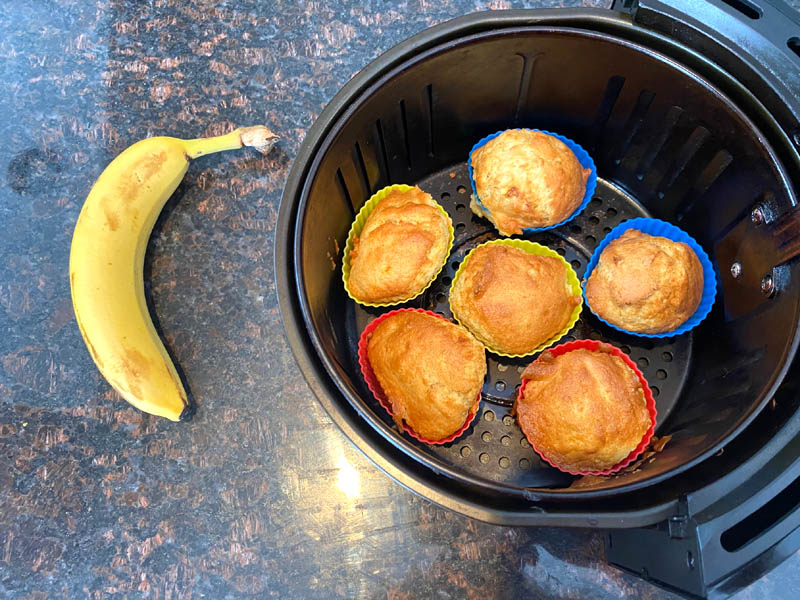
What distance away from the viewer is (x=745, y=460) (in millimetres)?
710

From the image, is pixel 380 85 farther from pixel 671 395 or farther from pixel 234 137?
pixel 671 395

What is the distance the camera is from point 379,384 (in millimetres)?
973

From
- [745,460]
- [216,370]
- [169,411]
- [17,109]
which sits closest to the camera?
[745,460]

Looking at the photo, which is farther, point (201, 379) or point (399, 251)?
point (201, 379)

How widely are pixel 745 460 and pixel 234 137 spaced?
3.41ft

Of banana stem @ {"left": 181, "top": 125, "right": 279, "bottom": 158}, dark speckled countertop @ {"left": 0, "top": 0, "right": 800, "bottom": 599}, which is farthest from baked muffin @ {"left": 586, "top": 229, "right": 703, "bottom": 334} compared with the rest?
banana stem @ {"left": 181, "top": 125, "right": 279, "bottom": 158}

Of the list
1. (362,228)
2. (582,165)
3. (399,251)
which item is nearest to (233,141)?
(362,228)

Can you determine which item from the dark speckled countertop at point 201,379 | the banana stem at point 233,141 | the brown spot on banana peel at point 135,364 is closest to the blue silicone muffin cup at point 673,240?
the dark speckled countertop at point 201,379

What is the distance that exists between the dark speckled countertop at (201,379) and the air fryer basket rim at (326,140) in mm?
371

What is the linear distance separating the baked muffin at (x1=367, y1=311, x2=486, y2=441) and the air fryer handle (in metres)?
0.60

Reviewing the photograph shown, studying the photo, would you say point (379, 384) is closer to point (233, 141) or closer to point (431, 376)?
point (431, 376)

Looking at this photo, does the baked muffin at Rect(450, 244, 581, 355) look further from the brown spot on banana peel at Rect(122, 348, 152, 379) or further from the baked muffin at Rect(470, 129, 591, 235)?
the brown spot on banana peel at Rect(122, 348, 152, 379)

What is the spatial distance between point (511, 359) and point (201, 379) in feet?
2.11

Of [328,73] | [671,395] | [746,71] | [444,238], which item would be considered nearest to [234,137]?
[328,73]
